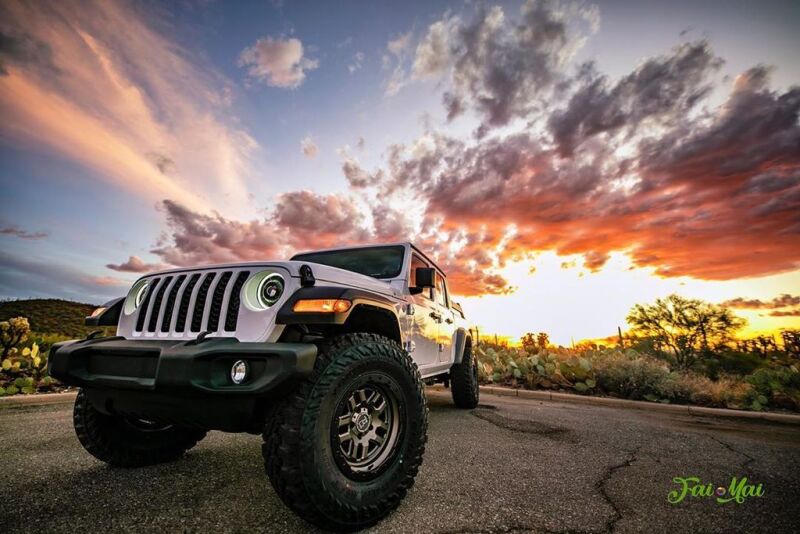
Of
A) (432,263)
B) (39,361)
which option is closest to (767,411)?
(432,263)

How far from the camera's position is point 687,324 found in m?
17.6

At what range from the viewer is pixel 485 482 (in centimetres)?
228

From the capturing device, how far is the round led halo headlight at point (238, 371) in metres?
1.62

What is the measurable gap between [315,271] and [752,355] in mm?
16967

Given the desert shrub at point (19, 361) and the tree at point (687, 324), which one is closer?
the desert shrub at point (19, 361)

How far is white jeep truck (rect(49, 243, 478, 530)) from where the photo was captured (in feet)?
5.21

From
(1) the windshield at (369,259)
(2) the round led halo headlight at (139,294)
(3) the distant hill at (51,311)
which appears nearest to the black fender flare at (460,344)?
(1) the windshield at (369,259)

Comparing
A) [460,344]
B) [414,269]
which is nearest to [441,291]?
[460,344]

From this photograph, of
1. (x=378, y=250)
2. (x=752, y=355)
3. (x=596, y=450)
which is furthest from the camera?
(x=752, y=355)

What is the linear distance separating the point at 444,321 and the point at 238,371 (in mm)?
3153

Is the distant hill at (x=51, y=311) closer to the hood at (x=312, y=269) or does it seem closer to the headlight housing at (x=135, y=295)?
the headlight housing at (x=135, y=295)

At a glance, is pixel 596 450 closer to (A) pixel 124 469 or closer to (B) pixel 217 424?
(B) pixel 217 424

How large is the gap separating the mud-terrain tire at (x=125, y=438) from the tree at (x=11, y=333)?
5.49m

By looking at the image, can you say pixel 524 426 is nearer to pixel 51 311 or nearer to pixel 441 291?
pixel 441 291
